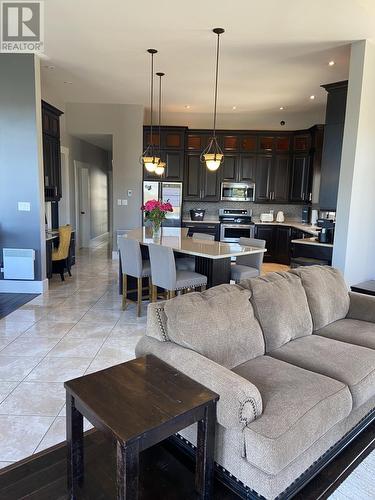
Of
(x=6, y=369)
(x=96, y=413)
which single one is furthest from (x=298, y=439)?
(x=6, y=369)

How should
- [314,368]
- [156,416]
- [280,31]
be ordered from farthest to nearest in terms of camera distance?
[280,31]
[314,368]
[156,416]

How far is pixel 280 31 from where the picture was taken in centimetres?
389

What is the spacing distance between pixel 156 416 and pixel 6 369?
6.58 ft

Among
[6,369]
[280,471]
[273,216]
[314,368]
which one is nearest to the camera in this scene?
[280,471]

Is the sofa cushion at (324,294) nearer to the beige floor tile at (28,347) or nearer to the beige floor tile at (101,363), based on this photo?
the beige floor tile at (101,363)

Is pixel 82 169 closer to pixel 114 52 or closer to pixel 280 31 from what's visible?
pixel 114 52

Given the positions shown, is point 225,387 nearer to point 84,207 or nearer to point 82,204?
point 82,204

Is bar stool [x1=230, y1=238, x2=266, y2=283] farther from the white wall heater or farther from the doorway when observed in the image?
the doorway

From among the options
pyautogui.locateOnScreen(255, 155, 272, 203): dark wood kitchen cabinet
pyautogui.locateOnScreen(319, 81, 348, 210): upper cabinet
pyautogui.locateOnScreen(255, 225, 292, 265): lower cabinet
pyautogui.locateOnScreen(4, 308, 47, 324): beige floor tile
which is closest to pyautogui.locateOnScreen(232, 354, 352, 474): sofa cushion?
pyautogui.locateOnScreen(4, 308, 47, 324): beige floor tile

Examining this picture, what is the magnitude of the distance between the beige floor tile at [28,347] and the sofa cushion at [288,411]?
201cm

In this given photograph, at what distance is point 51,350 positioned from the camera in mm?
3199

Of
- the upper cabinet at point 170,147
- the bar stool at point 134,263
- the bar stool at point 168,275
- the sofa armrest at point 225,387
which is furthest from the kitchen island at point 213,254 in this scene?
the upper cabinet at point 170,147

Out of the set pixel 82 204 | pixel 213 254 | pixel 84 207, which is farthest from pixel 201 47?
pixel 84 207

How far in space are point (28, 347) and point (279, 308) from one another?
231 cm
